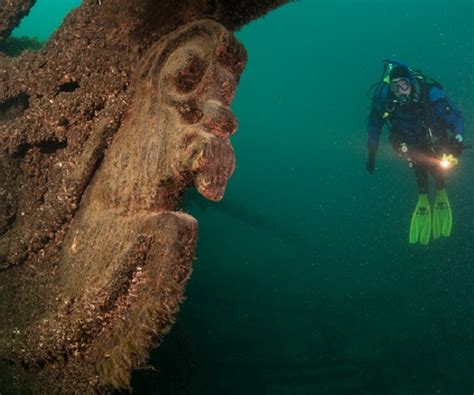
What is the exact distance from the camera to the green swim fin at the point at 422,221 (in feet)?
32.5

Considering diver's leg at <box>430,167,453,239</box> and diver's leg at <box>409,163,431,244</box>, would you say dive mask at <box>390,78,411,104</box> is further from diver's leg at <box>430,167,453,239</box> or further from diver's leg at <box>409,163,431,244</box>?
diver's leg at <box>409,163,431,244</box>

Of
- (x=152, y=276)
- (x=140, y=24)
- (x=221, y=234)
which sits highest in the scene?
(x=140, y=24)

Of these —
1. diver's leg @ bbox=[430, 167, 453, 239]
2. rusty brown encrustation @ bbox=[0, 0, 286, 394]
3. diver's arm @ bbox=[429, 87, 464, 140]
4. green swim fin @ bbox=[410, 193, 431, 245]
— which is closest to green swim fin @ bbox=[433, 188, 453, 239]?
diver's leg @ bbox=[430, 167, 453, 239]

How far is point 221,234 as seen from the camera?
2086cm

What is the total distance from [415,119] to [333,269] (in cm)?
1523

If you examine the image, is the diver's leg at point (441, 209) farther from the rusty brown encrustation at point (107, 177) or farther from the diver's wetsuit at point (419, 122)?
the rusty brown encrustation at point (107, 177)

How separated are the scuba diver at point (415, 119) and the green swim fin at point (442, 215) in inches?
30.5

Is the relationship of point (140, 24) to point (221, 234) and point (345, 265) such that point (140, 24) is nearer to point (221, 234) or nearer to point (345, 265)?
point (221, 234)

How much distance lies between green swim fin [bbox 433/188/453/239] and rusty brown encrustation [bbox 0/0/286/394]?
8.92m

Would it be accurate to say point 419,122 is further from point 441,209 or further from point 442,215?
point 442,215

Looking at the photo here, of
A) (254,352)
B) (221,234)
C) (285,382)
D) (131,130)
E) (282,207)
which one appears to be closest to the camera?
(131,130)

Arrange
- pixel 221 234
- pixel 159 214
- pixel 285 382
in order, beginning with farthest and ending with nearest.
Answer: pixel 221 234 → pixel 285 382 → pixel 159 214

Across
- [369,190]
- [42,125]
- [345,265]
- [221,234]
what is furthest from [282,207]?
[42,125]

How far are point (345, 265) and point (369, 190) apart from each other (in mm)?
32575
